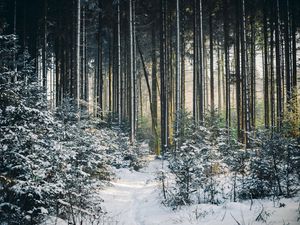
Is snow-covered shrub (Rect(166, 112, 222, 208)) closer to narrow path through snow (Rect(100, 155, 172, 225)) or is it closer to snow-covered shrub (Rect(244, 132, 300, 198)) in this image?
narrow path through snow (Rect(100, 155, 172, 225))

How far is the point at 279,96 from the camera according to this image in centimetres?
→ 1611

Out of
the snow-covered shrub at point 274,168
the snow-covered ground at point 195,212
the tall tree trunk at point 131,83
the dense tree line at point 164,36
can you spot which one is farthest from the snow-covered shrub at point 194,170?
the dense tree line at point 164,36

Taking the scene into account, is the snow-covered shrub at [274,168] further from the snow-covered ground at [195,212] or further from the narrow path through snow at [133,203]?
the narrow path through snow at [133,203]

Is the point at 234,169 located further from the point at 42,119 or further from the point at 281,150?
the point at 42,119

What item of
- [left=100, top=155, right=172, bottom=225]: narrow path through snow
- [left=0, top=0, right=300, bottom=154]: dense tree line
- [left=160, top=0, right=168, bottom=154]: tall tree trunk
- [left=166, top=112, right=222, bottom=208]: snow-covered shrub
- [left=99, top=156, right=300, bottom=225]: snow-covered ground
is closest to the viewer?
[left=99, top=156, right=300, bottom=225]: snow-covered ground

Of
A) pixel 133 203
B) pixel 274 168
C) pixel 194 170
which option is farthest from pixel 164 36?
pixel 274 168

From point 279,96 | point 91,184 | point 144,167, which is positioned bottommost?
point 144,167

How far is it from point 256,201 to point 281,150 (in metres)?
1.31

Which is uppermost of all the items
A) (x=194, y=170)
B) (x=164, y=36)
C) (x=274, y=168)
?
(x=164, y=36)

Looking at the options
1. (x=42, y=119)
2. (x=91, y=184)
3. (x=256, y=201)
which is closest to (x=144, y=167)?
(x=91, y=184)

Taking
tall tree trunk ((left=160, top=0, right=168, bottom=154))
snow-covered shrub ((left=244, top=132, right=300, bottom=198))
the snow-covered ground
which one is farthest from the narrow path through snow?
tall tree trunk ((left=160, top=0, right=168, bottom=154))

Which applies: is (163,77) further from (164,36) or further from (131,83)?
(164,36)

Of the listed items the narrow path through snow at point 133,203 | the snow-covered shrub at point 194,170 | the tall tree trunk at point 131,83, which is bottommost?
the narrow path through snow at point 133,203

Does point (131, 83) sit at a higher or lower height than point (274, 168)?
higher
